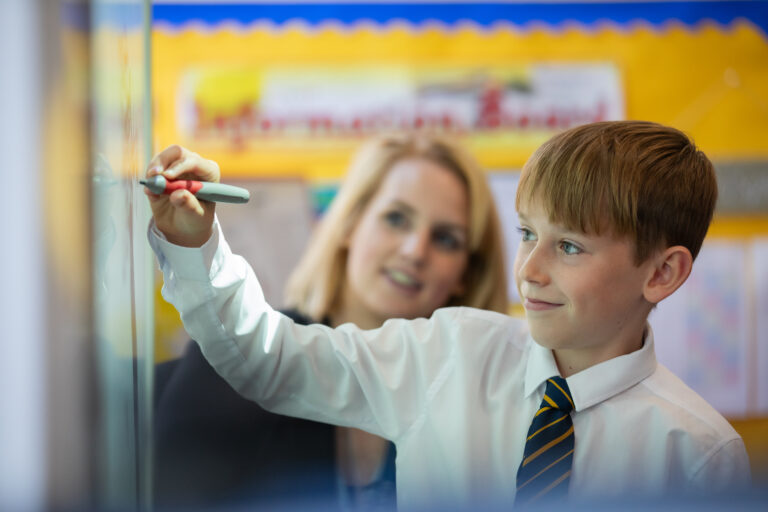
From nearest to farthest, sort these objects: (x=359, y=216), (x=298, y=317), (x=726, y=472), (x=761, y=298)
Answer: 1. (x=726, y=472)
2. (x=298, y=317)
3. (x=359, y=216)
4. (x=761, y=298)

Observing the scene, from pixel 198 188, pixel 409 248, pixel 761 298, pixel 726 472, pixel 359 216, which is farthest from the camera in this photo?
pixel 761 298

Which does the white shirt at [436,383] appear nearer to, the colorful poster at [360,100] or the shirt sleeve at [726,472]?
the shirt sleeve at [726,472]

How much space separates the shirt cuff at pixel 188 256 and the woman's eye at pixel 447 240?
22cm

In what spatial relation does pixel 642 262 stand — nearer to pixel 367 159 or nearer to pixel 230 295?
pixel 230 295

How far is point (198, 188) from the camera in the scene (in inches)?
15.1

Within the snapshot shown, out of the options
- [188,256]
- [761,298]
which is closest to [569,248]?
[188,256]

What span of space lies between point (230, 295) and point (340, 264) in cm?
37

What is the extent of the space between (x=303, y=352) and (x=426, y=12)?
104 cm

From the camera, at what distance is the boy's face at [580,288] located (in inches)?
14.8

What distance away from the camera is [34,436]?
0.16 m

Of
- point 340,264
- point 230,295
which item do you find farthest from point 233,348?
point 340,264

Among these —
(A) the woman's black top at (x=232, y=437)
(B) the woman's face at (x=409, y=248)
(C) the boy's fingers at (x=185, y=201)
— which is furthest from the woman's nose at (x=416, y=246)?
(C) the boy's fingers at (x=185, y=201)

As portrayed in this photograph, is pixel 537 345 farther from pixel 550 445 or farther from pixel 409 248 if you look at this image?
pixel 409 248

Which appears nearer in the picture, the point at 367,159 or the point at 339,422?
the point at 339,422
